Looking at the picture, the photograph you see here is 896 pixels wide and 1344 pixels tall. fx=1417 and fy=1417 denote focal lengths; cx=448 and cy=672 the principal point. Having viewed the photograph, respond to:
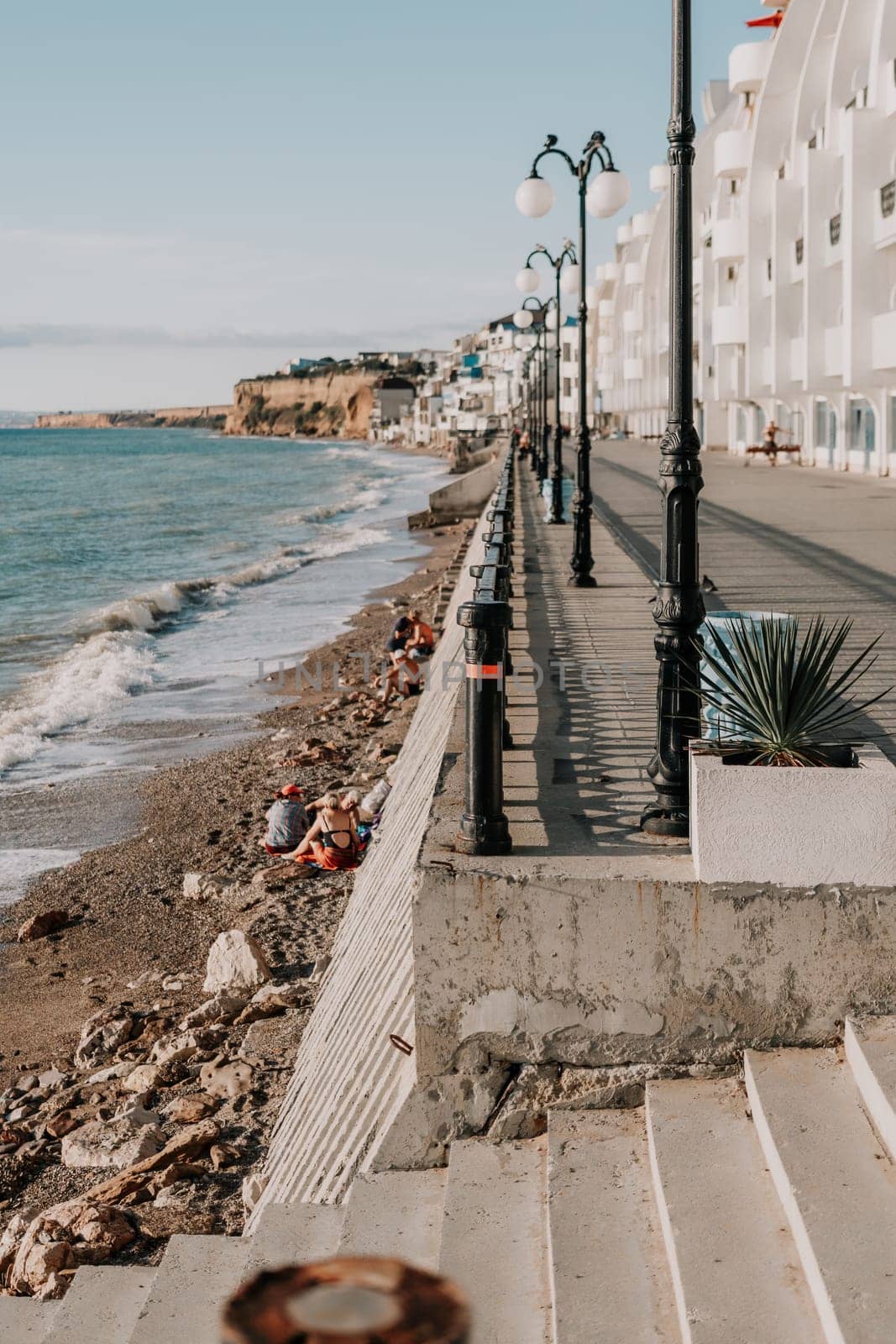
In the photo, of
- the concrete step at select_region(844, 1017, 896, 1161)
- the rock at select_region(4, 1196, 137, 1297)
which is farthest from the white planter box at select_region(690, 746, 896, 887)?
the rock at select_region(4, 1196, 137, 1297)

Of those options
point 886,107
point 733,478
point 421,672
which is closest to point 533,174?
point 421,672

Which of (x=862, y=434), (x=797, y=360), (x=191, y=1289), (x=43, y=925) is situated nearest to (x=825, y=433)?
(x=797, y=360)

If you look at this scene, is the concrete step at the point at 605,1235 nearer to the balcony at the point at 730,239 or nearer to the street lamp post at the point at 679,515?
the street lamp post at the point at 679,515

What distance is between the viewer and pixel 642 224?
261 feet

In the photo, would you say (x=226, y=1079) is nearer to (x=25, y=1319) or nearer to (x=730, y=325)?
(x=25, y=1319)

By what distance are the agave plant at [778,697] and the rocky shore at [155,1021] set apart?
9.02 feet

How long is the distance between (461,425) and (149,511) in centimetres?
8406

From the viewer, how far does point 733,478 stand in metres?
36.2

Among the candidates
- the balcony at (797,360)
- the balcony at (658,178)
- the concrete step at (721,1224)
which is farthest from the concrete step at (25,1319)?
the balcony at (658,178)

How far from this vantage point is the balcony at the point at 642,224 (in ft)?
255

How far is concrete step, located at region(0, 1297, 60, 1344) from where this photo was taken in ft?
14.8

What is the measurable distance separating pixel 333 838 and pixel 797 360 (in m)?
33.2

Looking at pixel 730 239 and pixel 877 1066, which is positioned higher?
pixel 730 239

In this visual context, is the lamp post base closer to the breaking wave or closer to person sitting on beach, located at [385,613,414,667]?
the breaking wave
